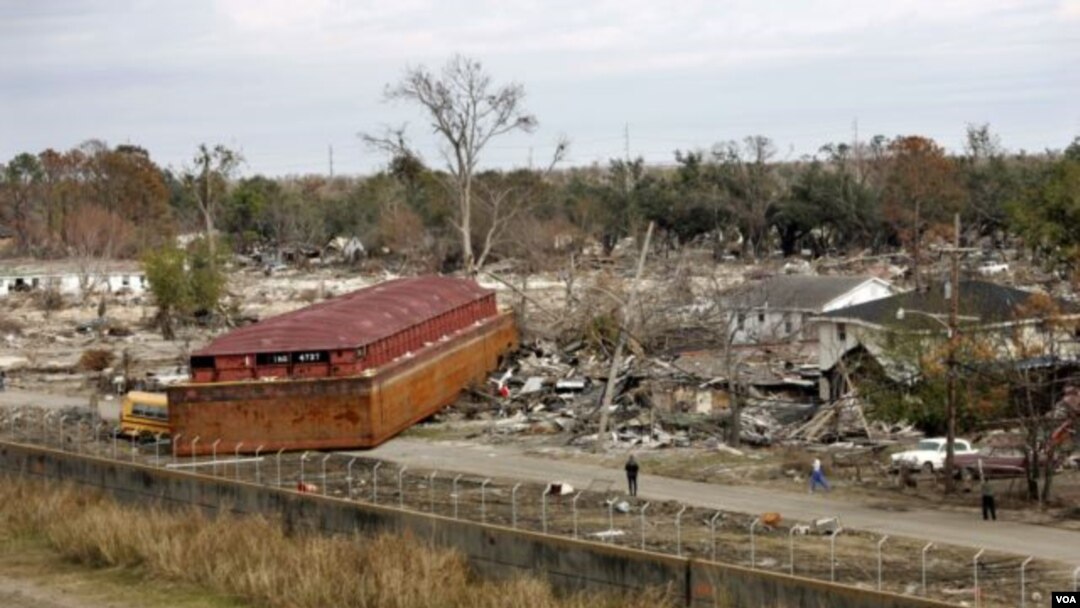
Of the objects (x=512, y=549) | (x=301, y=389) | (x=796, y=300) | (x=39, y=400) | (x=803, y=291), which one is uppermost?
(x=803, y=291)

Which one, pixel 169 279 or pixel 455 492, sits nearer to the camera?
pixel 455 492

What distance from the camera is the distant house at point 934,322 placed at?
115ft

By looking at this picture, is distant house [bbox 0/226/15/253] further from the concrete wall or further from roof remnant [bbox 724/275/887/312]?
the concrete wall

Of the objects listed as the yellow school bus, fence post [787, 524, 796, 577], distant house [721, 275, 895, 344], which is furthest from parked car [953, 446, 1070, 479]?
the yellow school bus

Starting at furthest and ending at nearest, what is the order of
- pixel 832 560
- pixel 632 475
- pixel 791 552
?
pixel 632 475, pixel 791 552, pixel 832 560

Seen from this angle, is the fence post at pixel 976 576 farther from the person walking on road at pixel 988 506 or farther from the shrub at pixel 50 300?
the shrub at pixel 50 300

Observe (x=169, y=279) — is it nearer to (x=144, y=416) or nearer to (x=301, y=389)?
(x=144, y=416)

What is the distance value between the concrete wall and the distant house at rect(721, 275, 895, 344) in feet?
82.4

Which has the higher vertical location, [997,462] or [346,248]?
[346,248]

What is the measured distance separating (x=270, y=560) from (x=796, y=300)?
33608 mm

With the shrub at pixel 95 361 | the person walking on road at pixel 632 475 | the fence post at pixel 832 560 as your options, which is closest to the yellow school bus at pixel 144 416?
the person walking on road at pixel 632 475

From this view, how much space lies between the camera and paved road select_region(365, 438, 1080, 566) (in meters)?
28.9

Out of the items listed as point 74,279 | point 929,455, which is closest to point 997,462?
point 929,455

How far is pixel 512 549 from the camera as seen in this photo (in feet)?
91.4
